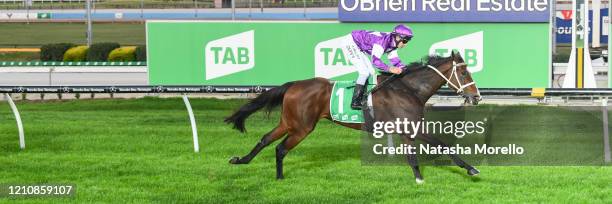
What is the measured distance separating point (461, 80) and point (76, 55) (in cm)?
2486

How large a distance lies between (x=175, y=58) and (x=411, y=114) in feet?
26.4

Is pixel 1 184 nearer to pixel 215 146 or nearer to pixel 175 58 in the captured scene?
pixel 215 146

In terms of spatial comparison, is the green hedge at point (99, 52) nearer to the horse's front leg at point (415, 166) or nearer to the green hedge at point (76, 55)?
the green hedge at point (76, 55)

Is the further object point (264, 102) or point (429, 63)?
point (264, 102)

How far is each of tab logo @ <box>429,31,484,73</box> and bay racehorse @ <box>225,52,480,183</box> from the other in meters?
6.39

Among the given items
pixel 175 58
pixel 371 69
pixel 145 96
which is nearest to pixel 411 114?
pixel 371 69

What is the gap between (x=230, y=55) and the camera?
1667 cm

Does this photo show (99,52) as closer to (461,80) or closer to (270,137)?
(270,137)

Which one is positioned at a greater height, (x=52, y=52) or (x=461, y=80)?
(x=461, y=80)

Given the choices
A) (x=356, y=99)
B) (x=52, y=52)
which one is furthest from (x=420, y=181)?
(x=52, y=52)

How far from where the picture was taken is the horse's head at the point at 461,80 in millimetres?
9398

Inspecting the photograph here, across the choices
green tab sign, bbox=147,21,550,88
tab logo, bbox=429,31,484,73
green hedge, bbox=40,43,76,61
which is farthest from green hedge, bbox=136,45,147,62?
tab logo, bbox=429,31,484,73

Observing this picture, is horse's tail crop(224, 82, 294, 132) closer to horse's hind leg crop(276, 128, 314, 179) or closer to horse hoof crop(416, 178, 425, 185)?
horse's hind leg crop(276, 128, 314, 179)

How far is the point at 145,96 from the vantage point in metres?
19.3
